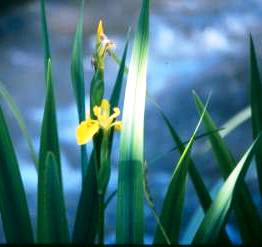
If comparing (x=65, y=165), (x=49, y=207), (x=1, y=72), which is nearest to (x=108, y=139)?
(x=49, y=207)

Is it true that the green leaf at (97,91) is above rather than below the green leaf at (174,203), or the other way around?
above

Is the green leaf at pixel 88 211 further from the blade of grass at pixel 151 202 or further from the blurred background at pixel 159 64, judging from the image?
the blurred background at pixel 159 64

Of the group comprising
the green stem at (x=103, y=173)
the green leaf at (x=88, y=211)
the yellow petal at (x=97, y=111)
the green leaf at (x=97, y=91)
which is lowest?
the green leaf at (x=88, y=211)

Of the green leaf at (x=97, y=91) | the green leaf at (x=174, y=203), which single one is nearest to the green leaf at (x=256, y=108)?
the green leaf at (x=174, y=203)

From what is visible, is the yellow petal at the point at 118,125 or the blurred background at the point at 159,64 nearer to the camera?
the yellow petal at the point at 118,125

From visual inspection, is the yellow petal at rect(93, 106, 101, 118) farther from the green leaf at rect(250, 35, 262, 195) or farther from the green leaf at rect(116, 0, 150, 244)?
the green leaf at rect(250, 35, 262, 195)

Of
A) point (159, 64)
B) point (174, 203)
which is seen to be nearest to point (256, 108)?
point (174, 203)

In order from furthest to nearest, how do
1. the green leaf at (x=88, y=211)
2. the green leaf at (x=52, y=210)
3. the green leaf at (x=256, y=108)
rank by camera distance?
the green leaf at (x=256, y=108) → the green leaf at (x=88, y=211) → the green leaf at (x=52, y=210)

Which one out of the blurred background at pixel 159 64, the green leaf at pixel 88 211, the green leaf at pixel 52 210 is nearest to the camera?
the green leaf at pixel 52 210
